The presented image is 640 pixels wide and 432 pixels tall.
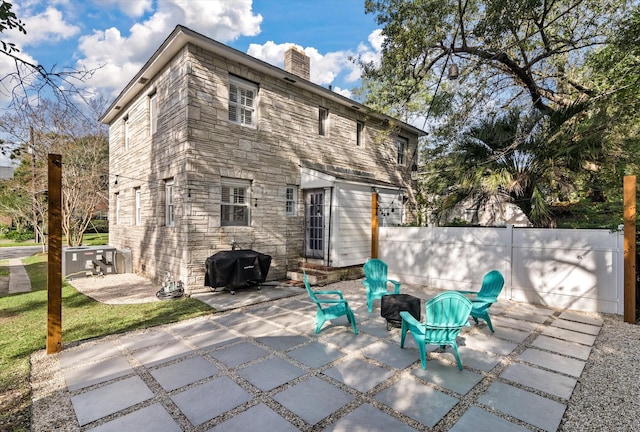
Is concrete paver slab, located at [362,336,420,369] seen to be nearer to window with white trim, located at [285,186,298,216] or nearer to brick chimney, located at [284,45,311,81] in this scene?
window with white trim, located at [285,186,298,216]

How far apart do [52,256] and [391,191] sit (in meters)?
9.75

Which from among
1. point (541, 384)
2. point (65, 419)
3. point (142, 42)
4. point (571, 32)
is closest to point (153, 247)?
point (142, 42)

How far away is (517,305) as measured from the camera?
6785mm

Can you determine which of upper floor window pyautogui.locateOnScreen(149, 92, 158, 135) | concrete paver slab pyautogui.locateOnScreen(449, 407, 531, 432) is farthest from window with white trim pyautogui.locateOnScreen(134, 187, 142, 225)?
concrete paver slab pyautogui.locateOnScreen(449, 407, 531, 432)

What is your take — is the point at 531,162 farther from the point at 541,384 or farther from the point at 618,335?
the point at 541,384

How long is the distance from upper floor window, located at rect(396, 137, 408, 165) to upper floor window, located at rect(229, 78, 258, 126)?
7874 mm

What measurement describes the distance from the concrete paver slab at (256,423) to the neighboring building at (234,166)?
5.48 m

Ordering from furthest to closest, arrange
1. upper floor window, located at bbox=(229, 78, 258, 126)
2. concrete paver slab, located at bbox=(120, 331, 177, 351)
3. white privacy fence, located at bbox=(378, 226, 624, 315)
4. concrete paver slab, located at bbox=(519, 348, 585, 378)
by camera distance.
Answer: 1. upper floor window, located at bbox=(229, 78, 258, 126)
2. white privacy fence, located at bbox=(378, 226, 624, 315)
3. concrete paver slab, located at bbox=(120, 331, 177, 351)
4. concrete paver slab, located at bbox=(519, 348, 585, 378)

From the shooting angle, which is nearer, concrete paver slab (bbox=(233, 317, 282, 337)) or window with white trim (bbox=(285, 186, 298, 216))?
concrete paver slab (bbox=(233, 317, 282, 337))

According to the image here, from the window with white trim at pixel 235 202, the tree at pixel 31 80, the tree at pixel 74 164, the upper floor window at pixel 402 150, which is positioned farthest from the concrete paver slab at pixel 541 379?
the tree at pixel 74 164

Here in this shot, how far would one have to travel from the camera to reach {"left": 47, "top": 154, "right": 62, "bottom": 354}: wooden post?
4.14 meters

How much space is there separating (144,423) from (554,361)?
473 cm

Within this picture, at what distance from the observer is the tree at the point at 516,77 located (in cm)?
735

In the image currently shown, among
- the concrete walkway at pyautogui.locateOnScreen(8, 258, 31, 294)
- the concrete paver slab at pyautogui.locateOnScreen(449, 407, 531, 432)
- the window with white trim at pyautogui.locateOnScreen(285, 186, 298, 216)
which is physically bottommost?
the concrete walkway at pyautogui.locateOnScreen(8, 258, 31, 294)
